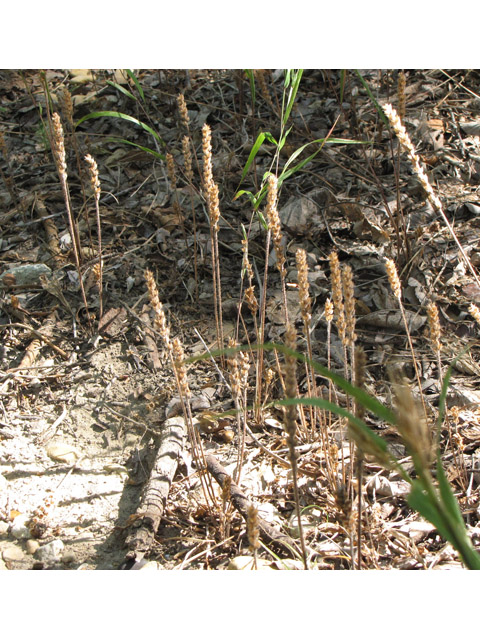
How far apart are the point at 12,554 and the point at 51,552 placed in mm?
110

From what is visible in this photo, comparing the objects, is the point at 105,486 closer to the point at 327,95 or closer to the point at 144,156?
the point at 144,156

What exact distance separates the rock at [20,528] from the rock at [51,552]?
0.28 feet

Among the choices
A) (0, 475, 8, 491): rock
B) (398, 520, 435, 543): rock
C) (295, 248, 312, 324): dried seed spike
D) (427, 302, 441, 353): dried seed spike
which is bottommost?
(398, 520, 435, 543): rock

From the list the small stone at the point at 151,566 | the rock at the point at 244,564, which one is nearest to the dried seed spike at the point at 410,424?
the rock at the point at 244,564

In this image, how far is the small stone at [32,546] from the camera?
5.34ft

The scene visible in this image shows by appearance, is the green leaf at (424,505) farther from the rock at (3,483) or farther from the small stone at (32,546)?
the rock at (3,483)

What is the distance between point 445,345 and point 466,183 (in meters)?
0.93

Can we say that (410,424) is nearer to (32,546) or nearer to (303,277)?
(303,277)

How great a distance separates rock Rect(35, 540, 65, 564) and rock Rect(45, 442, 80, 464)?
333mm

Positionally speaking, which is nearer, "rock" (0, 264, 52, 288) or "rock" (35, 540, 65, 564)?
"rock" (35, 540, 65, 564)

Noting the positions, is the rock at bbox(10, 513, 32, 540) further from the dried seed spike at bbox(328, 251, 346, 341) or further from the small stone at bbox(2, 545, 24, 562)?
the dried seed spike at bbox(328, 251, 346, 341)

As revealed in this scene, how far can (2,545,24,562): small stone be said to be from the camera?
161cm

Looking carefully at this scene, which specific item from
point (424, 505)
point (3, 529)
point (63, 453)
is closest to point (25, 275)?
point (63, 453)

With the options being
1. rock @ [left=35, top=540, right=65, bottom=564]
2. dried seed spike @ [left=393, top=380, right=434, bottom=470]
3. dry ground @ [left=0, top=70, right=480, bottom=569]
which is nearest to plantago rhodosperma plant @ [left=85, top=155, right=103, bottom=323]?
dry ground @ [left=0, top=70, right=480, bottom=569]
